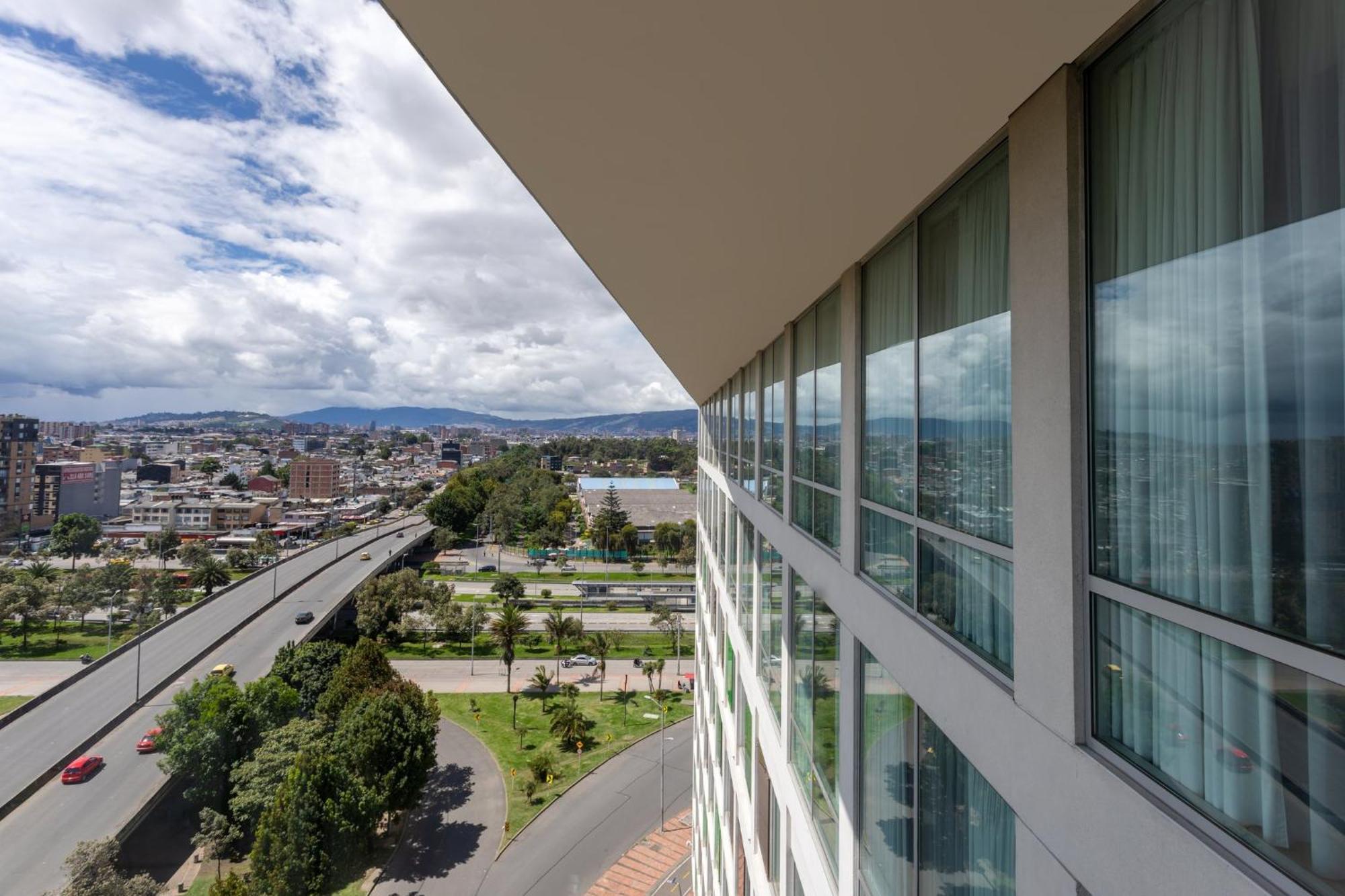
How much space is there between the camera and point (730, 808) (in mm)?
10594

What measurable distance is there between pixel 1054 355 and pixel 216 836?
102 feet

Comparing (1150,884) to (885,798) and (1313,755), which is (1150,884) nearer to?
(1313,755)

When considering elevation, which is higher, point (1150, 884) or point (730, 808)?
point (1150, 884)

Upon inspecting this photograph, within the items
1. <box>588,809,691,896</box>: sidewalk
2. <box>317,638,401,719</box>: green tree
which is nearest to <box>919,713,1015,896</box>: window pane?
<box>588,809,691,896</box>: sidewalk

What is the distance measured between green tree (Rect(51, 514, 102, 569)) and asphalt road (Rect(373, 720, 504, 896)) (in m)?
61.5

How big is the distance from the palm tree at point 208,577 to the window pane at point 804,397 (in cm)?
6165

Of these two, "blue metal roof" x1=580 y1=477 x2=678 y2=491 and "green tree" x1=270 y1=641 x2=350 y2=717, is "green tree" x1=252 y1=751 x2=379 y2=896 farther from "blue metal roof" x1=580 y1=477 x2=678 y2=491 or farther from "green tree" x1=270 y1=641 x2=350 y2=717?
"blue metal roof" x1=580 y1=477 x2=678 y2=491

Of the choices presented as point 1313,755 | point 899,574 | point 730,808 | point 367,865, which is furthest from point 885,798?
point 367,865

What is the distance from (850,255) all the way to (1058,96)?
2.16 m

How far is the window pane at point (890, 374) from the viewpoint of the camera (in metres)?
3.75

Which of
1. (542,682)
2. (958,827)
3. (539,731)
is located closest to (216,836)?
(539,731)

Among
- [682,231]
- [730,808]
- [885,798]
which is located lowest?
[730,808]

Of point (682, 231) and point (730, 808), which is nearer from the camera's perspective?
point (682, 231)

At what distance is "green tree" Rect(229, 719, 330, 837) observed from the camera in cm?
2336
